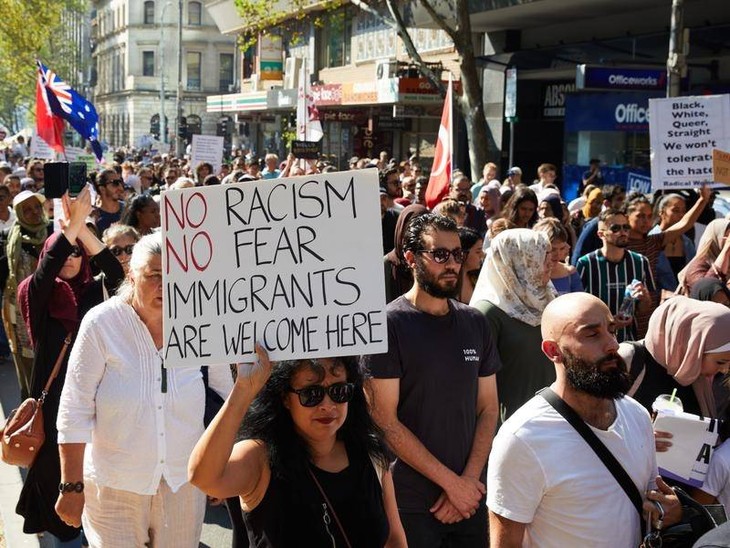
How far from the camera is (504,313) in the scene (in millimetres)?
5035

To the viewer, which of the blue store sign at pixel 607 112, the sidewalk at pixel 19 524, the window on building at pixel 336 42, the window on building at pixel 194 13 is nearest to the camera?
the sidewalk at pixel 19 524

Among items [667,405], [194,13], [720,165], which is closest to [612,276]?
[720,165]

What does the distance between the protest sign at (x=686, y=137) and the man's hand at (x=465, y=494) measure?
506cm

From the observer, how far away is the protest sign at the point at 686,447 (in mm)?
3615

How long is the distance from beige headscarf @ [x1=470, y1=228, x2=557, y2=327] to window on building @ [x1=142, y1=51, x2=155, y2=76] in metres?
85.0

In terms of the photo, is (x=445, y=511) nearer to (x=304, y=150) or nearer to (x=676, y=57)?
(x=676, y=57)

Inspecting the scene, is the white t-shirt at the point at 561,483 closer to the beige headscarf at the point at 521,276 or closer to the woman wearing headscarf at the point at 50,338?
the beige headscarf at the point at 521,276

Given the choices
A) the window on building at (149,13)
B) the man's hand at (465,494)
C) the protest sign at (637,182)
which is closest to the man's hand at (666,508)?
the man's hand at (465,494)

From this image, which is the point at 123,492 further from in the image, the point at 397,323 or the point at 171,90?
the point at 171,90

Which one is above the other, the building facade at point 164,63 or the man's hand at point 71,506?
the building facade at point 164,63

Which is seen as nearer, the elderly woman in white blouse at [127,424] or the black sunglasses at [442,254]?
the elderly woman in white blouse at [127,424]

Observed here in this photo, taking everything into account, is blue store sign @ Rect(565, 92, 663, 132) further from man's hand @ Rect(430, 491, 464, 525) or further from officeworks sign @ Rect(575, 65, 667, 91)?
man's hand @ Rect(430, 491, 464, 525)

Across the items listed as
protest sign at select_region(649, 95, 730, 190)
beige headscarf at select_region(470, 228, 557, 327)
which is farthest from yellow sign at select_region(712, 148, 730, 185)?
beige headscarf at select_region(470, 228, 557, 327)

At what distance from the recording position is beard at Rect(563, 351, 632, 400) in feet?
10.9
